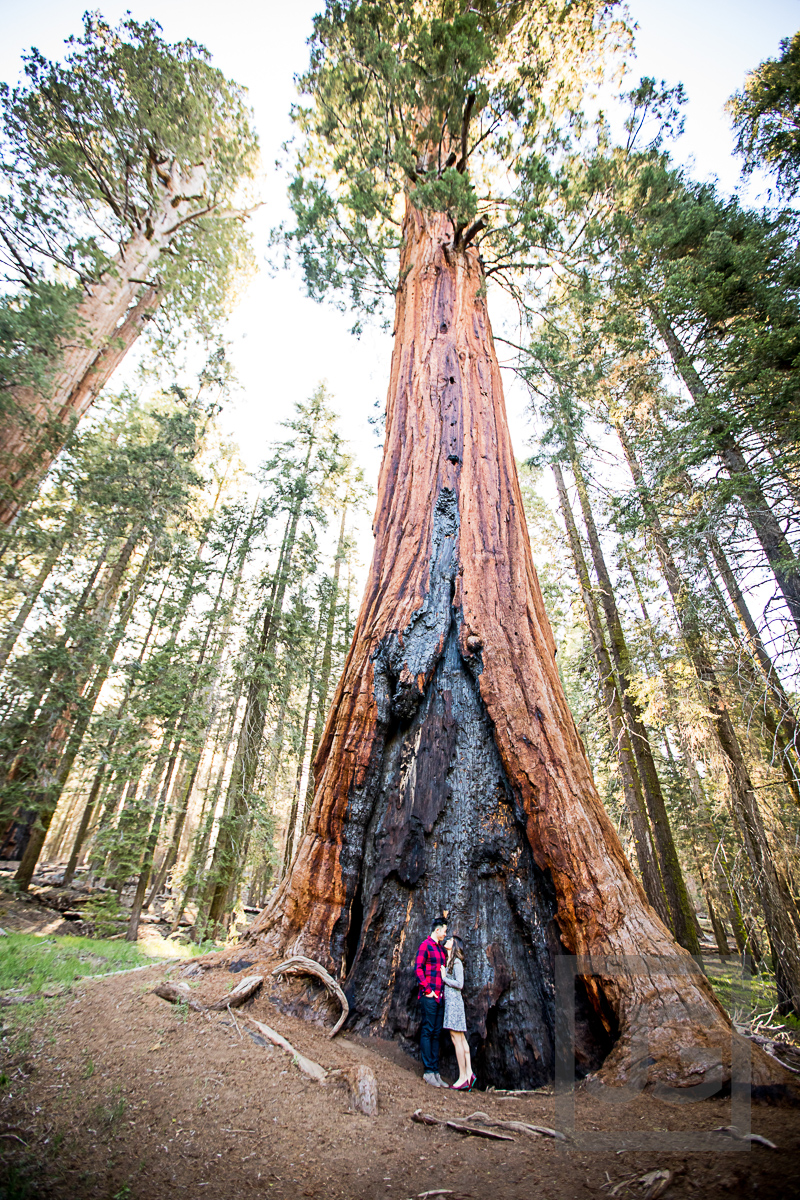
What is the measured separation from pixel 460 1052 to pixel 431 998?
1.14ft

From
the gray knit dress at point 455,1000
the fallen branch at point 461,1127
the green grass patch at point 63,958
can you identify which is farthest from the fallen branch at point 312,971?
the green grass patch at point 63,958

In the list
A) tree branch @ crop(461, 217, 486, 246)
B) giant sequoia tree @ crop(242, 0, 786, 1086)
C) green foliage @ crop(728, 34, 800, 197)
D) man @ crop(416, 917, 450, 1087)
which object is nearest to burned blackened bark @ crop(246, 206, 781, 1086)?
giant sequoia tree @ crop(242, 0, 786, 1086)

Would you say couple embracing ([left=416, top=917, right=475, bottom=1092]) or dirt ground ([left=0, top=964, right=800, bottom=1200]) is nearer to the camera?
dirt ground ([left=0, top=964, right=800, bottom=1200])

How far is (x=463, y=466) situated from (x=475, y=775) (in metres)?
2.82

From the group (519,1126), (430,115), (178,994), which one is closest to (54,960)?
(178,994)

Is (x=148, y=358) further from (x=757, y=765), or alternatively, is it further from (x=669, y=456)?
(x=757, y=765)

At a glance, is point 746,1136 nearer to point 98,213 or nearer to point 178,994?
point 178,994

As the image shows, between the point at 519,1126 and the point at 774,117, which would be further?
the point at 774,117

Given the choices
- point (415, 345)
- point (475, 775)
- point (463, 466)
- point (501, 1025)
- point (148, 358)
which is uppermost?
point (148, 358)

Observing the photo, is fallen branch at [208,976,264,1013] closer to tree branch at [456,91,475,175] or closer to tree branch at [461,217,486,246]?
tree branch at [461,217,486,246]

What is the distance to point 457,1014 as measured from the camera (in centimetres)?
289

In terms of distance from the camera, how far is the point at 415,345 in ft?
17.7

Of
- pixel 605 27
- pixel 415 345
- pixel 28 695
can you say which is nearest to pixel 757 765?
pixel 415 345

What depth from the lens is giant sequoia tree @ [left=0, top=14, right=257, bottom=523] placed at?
5.64 m
